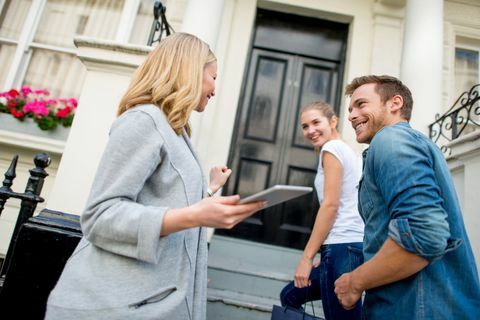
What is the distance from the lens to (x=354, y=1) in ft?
16.3

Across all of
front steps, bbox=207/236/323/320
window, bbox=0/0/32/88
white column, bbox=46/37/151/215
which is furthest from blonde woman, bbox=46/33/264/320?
window, bbox=0/0/32/88

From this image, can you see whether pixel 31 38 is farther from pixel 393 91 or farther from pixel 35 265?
pixel 393 91

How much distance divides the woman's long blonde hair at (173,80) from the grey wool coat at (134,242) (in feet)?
0.21

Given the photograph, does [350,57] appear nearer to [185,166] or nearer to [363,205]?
[363,205]

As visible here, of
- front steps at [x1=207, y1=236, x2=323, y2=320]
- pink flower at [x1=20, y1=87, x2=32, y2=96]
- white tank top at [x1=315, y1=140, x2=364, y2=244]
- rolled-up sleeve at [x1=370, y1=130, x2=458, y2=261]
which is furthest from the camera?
pink flower at [x1=20, y1=87, x2=32, y2=96]

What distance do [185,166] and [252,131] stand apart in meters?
3.64

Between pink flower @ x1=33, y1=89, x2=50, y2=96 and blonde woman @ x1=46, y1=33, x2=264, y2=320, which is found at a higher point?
pink flower @ x1=33, y1=89, x2=50, y2=96

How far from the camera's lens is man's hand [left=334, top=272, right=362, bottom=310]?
Answer: 4.07 ft

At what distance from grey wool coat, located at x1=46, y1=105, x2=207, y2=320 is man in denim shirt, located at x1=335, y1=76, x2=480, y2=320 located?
66 cm

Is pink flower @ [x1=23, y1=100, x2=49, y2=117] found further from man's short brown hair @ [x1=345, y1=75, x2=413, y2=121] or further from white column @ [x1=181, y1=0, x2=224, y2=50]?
man's short brown hair @ [x1=345, y1=75, x2=413, y2=121]

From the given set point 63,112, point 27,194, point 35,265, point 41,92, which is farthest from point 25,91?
point 35,265

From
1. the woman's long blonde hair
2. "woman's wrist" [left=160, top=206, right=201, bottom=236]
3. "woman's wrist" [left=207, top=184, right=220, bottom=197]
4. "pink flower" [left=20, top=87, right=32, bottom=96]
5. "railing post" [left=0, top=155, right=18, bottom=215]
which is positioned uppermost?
"pink flower" [left=20, top=87, right=32, bottom=96]

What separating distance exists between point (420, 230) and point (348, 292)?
0.39 metres

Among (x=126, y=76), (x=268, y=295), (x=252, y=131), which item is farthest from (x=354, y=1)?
(x=268, y=295)
